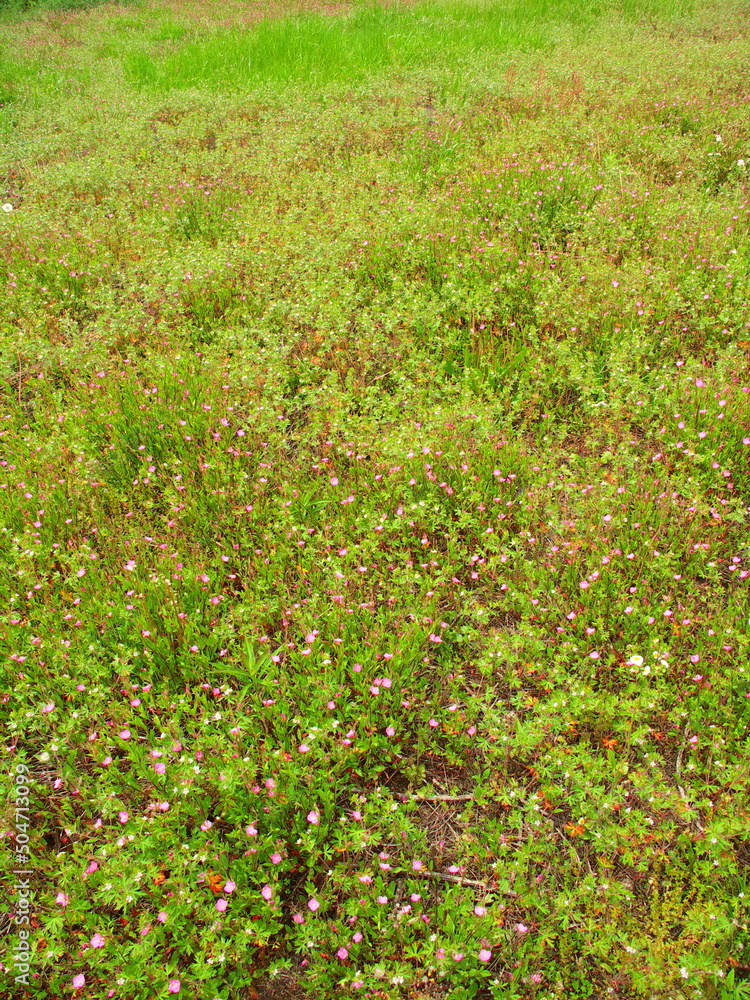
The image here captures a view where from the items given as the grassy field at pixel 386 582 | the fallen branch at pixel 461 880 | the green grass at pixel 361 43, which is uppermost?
the green grass at pixel 361 43

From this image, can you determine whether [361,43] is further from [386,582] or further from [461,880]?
[461,880]

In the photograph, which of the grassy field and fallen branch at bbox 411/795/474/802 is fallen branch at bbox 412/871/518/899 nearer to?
the grassy field

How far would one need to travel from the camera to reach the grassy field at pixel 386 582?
2.44 meters

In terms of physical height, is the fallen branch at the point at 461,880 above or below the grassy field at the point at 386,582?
below

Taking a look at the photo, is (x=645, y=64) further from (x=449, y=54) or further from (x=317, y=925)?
(x=317, y=925)

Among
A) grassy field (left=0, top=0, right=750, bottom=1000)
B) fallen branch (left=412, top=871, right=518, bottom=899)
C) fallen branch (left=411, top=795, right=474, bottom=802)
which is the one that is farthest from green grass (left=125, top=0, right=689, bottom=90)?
fallen branch (left=412, top=871, right=518, bottom=899)

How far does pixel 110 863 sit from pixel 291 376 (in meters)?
3.81

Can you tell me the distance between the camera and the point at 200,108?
37.0ft

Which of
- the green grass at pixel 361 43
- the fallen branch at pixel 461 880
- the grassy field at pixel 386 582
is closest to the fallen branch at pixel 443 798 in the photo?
the grassy field at pixel 386 582

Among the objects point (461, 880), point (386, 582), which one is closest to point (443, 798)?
point (461, 880)

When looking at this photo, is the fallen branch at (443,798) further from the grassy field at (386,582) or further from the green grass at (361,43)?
the green grass at (361,43)

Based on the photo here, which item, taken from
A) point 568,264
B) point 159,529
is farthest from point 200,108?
point 159,529

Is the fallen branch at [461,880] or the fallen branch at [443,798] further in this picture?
the fallen branch at [443,798]

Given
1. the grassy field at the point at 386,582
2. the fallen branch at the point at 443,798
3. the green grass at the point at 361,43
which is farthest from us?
the green grass at the point at 361,43
